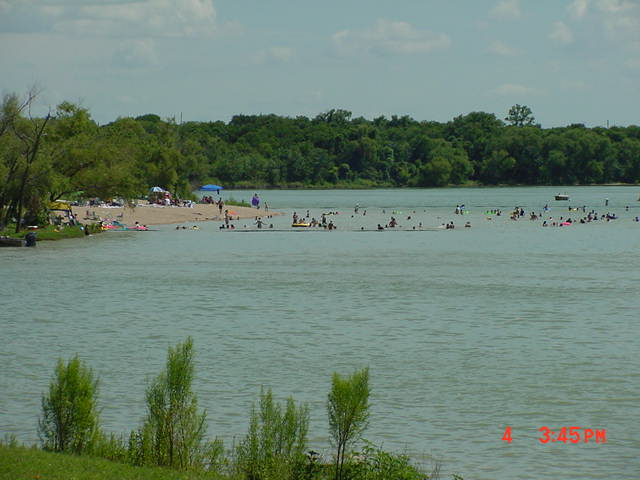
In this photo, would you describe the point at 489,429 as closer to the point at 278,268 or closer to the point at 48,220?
the point at 278,268

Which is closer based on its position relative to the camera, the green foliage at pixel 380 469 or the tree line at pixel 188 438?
the tree line at pixel 188 438

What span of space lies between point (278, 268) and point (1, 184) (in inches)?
863

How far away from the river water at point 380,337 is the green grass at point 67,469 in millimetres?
4349

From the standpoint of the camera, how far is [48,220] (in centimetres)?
7319

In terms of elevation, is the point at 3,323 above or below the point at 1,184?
below

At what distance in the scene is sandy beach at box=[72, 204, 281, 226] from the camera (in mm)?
90000

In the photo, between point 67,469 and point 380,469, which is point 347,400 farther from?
point 67,469

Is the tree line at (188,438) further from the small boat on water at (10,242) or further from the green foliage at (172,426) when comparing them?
the small boat on water at (10,242)

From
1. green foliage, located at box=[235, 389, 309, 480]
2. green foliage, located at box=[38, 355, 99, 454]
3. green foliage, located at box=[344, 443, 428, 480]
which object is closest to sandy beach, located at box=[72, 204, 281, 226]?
green foliage, located at box=[38, 355, 99, 454]

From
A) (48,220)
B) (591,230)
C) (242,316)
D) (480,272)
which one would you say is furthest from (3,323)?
(591,230)

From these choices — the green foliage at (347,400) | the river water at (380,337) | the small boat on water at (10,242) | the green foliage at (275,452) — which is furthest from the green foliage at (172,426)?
the small boat on water at (10,242)

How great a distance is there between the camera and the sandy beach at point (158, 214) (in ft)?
295

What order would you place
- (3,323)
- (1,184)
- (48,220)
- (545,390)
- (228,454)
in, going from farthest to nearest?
(48,220)
(1,184)
(3,323)
(545,390)
(228,454)
